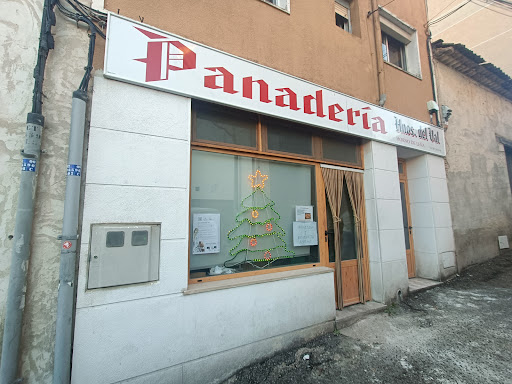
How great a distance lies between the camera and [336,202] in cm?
433

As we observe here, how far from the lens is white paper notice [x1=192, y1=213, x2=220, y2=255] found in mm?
3084

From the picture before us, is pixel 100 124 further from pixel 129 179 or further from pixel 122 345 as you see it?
pixel 122 345

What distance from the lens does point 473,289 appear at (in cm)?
530

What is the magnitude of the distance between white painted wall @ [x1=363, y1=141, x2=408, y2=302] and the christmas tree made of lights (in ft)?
5.87

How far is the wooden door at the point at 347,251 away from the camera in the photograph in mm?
4270

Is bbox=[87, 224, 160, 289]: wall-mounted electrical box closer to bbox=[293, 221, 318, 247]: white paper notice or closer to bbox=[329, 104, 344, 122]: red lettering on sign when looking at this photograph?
bbox=[293, 221, 318, 247]: white paper notice

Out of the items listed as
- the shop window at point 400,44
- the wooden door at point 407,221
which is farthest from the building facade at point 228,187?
the wooden door at point 407,221

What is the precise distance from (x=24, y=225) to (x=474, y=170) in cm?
940

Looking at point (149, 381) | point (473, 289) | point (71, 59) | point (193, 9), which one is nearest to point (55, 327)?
point (149, 381)

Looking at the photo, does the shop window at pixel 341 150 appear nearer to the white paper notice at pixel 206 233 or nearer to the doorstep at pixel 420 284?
the white paper notice at pixel 206 233

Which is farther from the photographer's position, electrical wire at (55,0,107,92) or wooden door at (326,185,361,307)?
wooden door at (326,185,361,307)

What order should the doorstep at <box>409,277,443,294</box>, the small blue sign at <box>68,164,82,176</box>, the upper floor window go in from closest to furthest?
the small blue sign at <box>68,164,82,176</box> → the doorstep at <box>409,277,443,294</box> → the upper floor window

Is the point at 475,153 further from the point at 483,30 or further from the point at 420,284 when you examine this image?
the point at 483,30

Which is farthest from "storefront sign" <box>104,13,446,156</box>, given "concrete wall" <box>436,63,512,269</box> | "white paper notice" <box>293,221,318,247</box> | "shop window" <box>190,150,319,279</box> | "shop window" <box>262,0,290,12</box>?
"concrete wall" <box>436,63,512,269</box>
